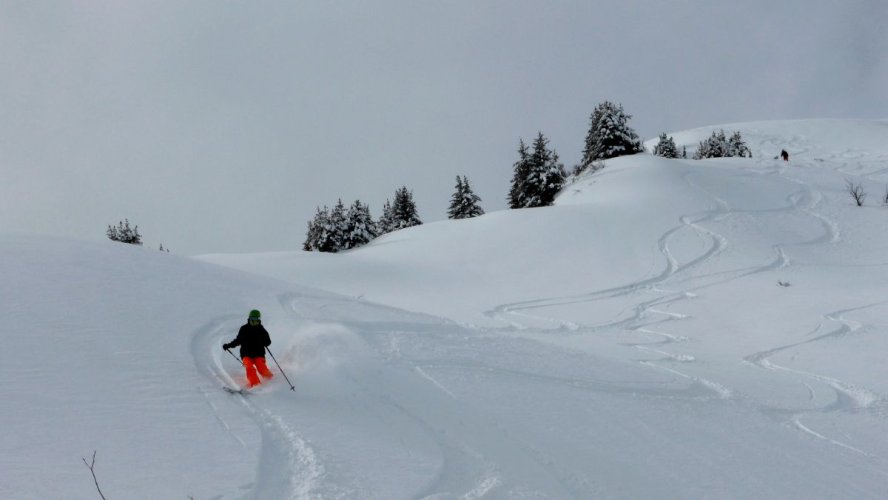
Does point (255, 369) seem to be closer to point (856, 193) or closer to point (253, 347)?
point (253, 347)

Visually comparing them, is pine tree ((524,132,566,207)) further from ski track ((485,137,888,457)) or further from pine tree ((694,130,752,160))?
pine tree ((694,130,752,160))

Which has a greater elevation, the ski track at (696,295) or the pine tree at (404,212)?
the pine tree at (404,212)

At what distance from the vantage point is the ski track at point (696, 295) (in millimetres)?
10227

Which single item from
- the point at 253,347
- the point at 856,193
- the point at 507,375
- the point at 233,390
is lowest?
the point at 507,375

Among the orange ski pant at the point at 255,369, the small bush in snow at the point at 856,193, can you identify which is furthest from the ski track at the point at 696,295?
the orange ski pant at the point at 255,369

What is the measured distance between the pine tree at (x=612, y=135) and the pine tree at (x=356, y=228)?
20.8 meters

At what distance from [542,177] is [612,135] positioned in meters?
10.4

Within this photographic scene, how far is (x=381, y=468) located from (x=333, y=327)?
5037mm

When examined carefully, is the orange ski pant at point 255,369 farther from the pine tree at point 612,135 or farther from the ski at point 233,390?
the pine tree at point 612,135

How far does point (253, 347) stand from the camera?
8.17 metres

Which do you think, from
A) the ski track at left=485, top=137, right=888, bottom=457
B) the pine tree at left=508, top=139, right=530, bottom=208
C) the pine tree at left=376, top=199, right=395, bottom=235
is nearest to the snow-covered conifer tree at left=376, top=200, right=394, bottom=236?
the pine tree at left=376, top=199, right=395, bottom=235

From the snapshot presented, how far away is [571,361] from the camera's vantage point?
34.5 feet

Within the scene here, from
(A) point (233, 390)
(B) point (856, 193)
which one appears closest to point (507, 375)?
(A) point (233, 390)

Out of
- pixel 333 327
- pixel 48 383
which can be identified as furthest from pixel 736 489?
pixel 48 383
